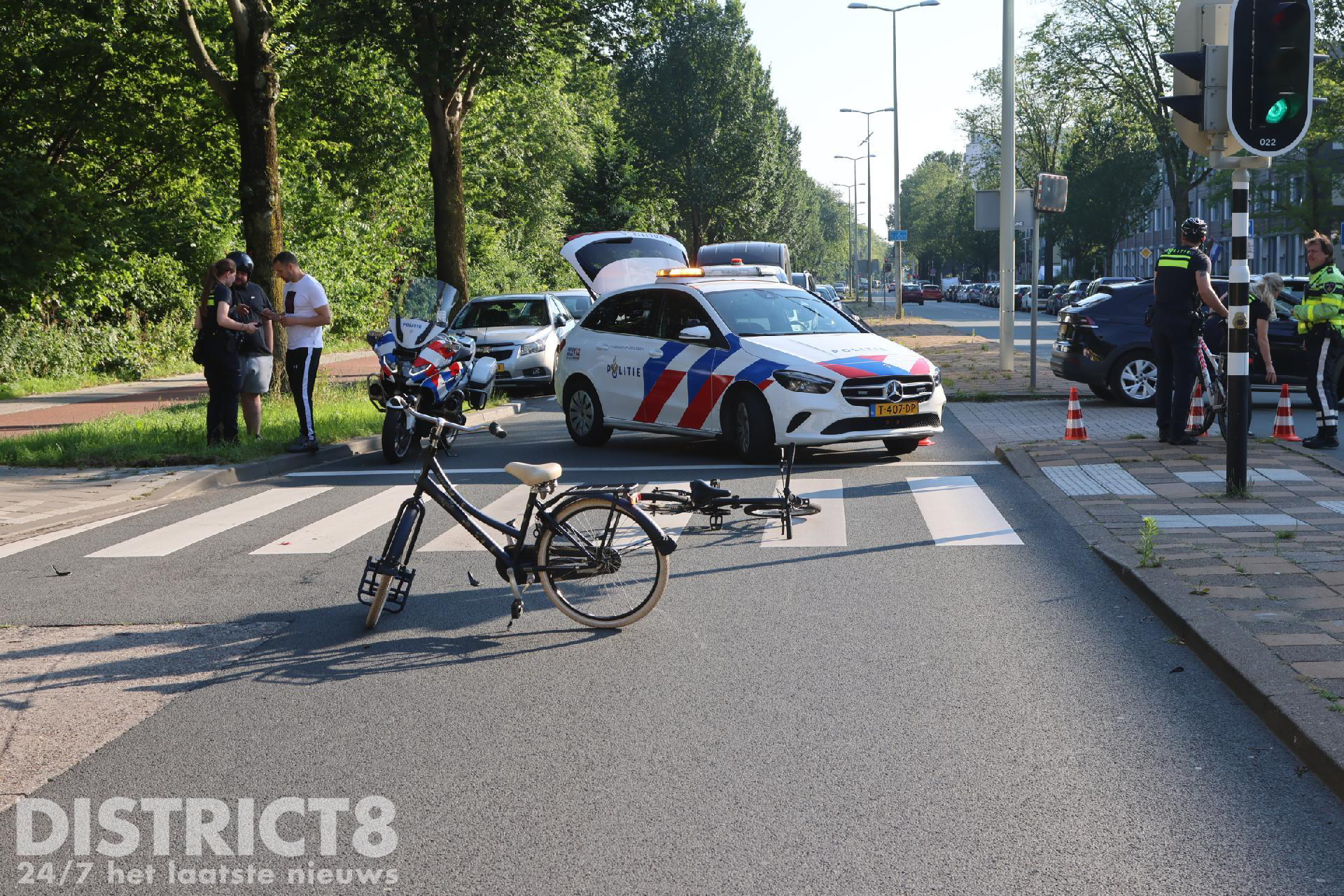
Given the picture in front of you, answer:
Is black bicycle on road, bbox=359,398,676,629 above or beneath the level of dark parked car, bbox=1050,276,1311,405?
beneath

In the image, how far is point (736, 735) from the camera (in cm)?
501

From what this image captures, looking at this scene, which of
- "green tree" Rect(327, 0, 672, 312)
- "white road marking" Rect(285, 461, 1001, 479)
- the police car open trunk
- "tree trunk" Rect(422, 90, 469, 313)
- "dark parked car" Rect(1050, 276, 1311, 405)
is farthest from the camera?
the police car open trunk

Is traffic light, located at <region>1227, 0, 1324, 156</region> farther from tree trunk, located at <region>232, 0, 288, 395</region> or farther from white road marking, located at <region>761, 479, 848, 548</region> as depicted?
tree trunk, located at <region>232, 0, 288, 395</region>

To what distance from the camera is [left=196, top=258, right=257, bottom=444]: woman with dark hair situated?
1331 centimetres

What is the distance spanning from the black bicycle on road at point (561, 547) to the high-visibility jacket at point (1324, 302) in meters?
8.73

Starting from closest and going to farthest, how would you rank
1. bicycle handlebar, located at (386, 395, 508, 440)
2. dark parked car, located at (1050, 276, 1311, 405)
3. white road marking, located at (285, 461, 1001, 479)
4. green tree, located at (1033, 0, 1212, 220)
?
bicycle handlebar, located at (386, 395, 508, 440) → white road marking, located at (285, 461, 1001, 479) → dark parked car, located at (1050, 276, 1311, 405) → green tree, located at (1033, 0, 1212, 220)

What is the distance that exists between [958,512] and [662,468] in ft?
11.1

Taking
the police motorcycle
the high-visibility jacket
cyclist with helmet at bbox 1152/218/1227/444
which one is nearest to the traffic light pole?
cyclist with helmet at bbox 1152/218/1227/444

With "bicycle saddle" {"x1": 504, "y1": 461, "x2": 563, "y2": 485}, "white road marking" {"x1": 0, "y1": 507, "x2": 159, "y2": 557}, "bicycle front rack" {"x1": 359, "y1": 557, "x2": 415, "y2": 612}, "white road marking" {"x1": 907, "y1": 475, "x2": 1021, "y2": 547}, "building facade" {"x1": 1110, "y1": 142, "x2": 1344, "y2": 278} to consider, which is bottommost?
"white road marking" {"x1": 0, "y1": 507, "x2": 159, "y2": 557}

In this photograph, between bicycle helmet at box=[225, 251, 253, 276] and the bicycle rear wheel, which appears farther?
bicycle helmet at box=[225, 251, 253, 276]

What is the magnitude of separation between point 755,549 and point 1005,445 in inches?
202

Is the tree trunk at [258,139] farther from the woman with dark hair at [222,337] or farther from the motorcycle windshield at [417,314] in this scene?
the motorcycle windshield at [417,314]

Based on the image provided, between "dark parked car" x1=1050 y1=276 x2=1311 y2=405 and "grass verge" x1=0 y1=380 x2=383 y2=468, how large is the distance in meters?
8.32

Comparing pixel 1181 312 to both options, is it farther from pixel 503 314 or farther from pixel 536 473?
pixel 503 314
